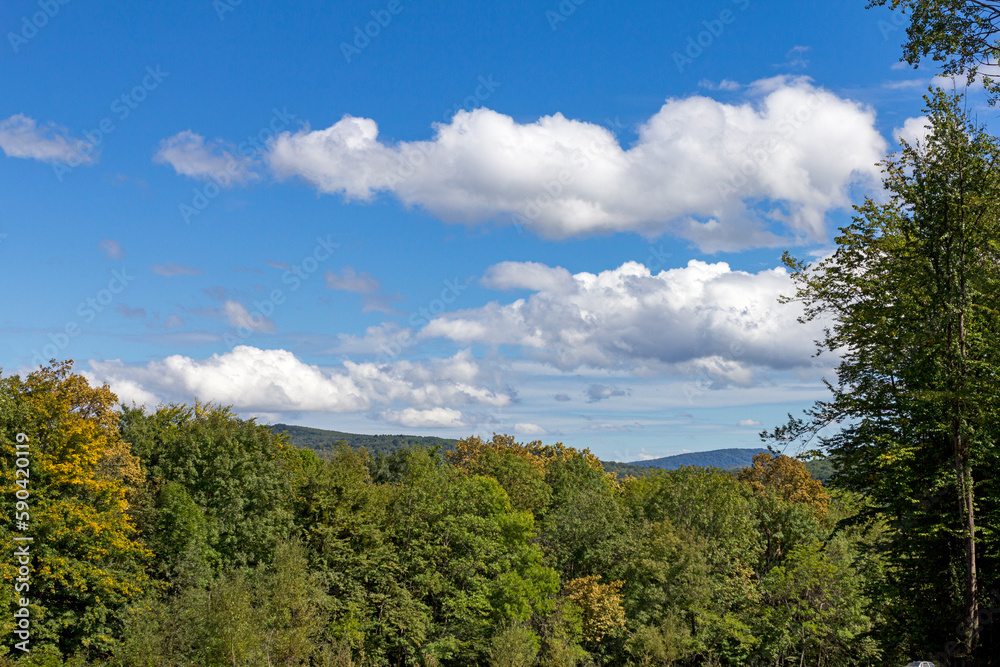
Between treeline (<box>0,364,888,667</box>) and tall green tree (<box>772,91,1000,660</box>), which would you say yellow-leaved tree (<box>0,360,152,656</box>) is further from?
tall green tree (<box>772,91,1000,660</box>)

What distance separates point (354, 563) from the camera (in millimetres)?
39969

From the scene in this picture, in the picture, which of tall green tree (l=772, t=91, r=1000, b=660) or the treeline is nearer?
tall green tree (l=772, t=91, r=1000, b=660)

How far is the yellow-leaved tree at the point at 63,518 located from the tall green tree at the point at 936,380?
31472 mm

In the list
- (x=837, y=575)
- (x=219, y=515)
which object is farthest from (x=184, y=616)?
(x=837, y=575)

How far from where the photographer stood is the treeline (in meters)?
31.3

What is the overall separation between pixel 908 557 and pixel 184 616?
30.7 metres

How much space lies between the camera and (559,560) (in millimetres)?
48844

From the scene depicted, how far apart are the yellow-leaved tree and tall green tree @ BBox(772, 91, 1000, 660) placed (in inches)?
1239

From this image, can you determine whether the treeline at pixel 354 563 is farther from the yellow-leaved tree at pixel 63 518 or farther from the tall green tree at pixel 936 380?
the tall green tree at pixel 936 380

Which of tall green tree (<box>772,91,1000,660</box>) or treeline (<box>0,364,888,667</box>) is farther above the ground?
tall green tree (<box>772,91,1000,660</box>)

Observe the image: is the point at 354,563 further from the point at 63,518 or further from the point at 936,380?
the point at 936,380

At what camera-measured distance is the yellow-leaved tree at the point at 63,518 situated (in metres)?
30.6

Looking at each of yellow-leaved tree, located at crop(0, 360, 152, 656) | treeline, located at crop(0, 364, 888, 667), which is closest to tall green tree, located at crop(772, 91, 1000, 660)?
treeline, located at crop(0, 364, 888, 667)

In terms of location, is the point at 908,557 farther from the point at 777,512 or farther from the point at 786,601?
the point at 777,512
